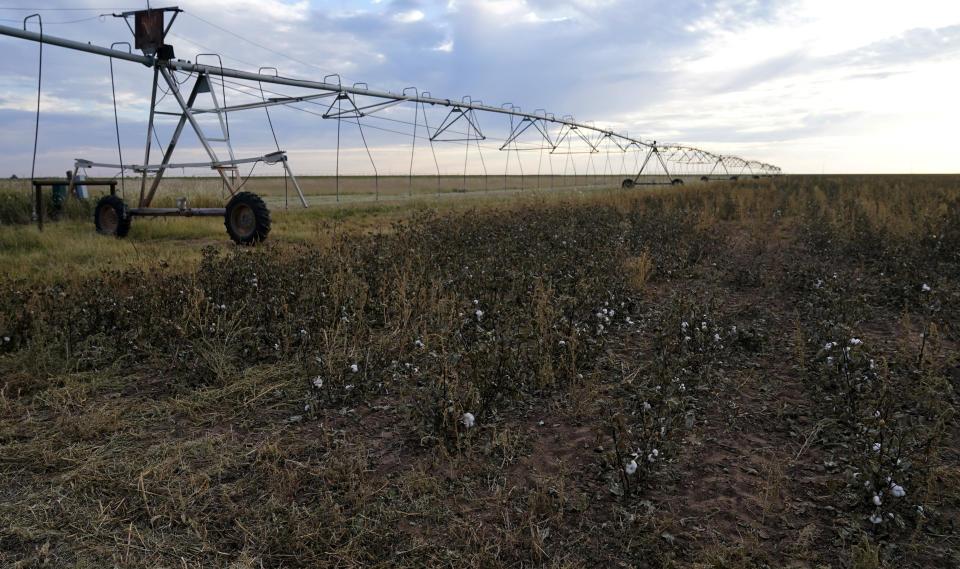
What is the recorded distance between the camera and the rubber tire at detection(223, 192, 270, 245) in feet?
38.6

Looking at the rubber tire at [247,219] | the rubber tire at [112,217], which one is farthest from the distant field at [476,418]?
the rubber tire at [112,217]

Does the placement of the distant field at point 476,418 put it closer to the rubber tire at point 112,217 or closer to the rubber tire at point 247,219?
the rubber tire at point 247,219

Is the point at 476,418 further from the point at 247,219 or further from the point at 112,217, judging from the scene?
the point at 112,217

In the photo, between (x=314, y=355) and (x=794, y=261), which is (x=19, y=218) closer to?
(x=314, y=355)

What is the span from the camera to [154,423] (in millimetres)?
4406

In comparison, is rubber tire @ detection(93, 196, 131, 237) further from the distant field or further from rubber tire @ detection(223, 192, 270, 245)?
the distant field

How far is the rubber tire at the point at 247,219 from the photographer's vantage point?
11773mm

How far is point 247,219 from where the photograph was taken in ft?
39.7

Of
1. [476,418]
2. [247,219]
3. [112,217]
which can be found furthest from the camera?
[112,217]

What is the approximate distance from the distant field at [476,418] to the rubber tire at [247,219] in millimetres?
3169

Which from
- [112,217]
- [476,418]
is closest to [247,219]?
[112,217]

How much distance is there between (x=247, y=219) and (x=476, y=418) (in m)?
9.56

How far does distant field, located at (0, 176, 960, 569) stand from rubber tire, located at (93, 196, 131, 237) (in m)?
5.41

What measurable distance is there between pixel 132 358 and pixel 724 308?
6.73m
